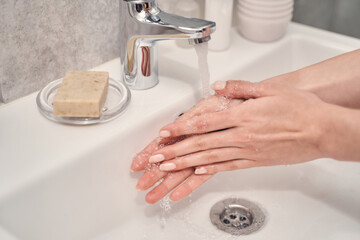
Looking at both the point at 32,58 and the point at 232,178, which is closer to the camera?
the point at 32,58

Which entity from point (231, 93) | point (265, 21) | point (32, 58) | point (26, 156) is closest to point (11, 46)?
point (32, 58)

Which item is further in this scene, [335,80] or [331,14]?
[331,14]

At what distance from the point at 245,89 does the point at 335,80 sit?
0.15m

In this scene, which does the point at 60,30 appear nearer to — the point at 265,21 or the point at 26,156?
the point at 26,156

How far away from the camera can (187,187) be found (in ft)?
2.23

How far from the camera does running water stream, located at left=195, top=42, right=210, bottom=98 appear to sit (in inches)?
27.0

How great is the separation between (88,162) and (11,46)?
203 mm

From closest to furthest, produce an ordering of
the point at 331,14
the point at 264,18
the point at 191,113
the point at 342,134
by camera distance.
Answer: the point at 342,134, the point at 191,113, the point at 264,18, the point at 331,14

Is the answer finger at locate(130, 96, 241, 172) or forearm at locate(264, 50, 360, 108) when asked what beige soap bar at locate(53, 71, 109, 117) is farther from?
forearm at locate(264, 50, 360, 108)

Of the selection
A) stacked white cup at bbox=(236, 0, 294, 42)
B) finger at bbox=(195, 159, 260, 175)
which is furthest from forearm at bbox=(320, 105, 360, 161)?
stacked white cup at bbox=(236, 0, 294, 42)

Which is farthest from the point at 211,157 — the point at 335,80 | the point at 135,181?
the point at 335,80

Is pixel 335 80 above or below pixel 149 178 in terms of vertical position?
above

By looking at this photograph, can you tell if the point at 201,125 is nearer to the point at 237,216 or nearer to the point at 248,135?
the point at 248,135

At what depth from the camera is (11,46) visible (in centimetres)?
68
